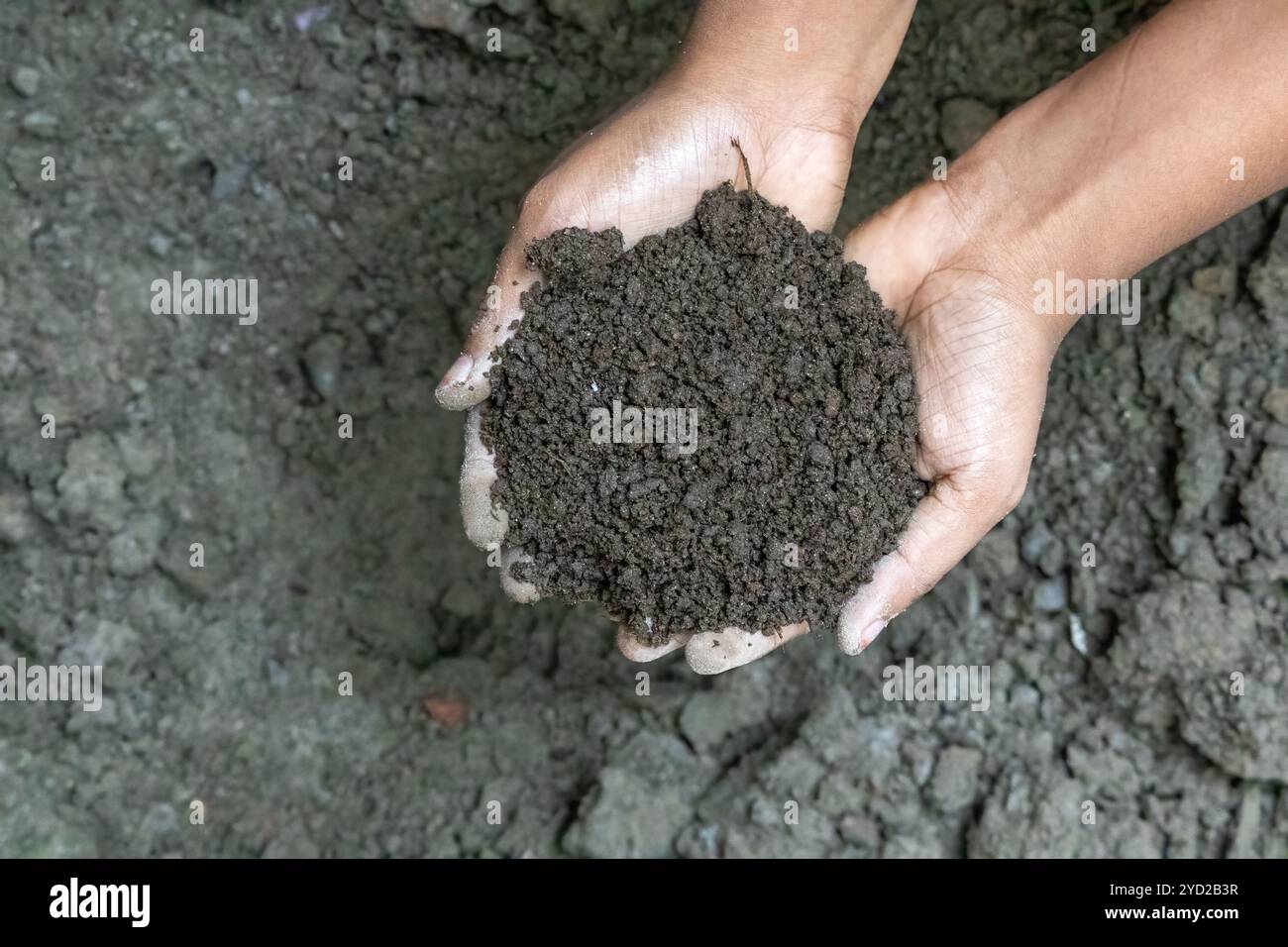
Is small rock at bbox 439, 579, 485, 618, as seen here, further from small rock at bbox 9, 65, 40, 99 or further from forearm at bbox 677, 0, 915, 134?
small rock at bbox 9, 65, 40, 99

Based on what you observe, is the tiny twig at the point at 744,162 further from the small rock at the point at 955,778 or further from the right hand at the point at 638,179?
the small rock at the point at 955,778

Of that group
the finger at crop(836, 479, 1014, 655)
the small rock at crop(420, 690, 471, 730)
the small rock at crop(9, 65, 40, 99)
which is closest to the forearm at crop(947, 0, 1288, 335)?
the finger at crop(836, 479, 1014, 655)

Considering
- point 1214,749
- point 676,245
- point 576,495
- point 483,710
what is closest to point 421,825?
point 483,710

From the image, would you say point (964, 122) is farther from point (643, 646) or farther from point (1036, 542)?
point (643, 646)

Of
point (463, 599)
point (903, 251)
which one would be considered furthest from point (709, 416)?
point (463, 599)

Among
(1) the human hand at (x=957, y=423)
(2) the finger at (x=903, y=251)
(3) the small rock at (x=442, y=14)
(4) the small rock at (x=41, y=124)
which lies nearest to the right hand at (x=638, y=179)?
(2) the finger at (x=903, y=251)

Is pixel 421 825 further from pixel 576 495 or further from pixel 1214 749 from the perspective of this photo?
pixel 1214 749

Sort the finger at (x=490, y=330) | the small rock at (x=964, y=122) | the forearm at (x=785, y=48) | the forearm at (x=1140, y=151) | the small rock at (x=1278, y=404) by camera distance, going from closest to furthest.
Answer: the forearm at (x=1140, y=151), the finger at (x=490, y=330), the forearm at (x=785, y=48), the small rock at (x=1278, y=404), the small rock at (x=964, y=122)
